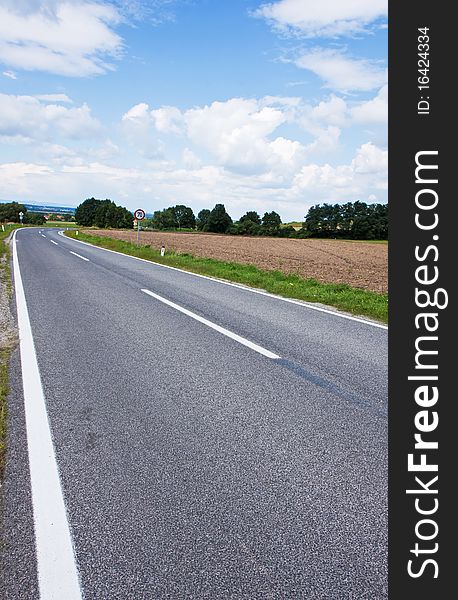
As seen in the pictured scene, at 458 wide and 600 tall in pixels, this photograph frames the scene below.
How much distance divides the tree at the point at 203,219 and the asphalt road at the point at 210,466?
10626 centimetres

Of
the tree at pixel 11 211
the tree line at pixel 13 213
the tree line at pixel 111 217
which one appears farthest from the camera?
the tree line at pixel 111 217

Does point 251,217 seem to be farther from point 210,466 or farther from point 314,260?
point 210,466

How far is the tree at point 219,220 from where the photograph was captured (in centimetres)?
10700

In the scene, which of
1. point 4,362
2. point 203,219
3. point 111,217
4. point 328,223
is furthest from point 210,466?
point 111,217

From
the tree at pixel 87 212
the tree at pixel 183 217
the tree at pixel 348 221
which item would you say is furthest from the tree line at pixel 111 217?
the tree at pixel 348 221

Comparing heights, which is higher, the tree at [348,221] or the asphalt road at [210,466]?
the tree at [348,221]

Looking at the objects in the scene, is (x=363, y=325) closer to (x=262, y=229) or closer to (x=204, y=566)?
(x=204, y=566)

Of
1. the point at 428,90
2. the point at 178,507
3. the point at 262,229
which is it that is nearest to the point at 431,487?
the point at 178,507

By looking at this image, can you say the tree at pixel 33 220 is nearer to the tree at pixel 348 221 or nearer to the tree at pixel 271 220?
the tree at pixel 271 220

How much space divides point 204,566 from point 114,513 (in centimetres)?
67

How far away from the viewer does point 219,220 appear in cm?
10700

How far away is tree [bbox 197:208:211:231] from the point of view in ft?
371

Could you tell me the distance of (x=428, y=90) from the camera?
14.3 ft

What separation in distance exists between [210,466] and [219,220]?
10536 centimetres
